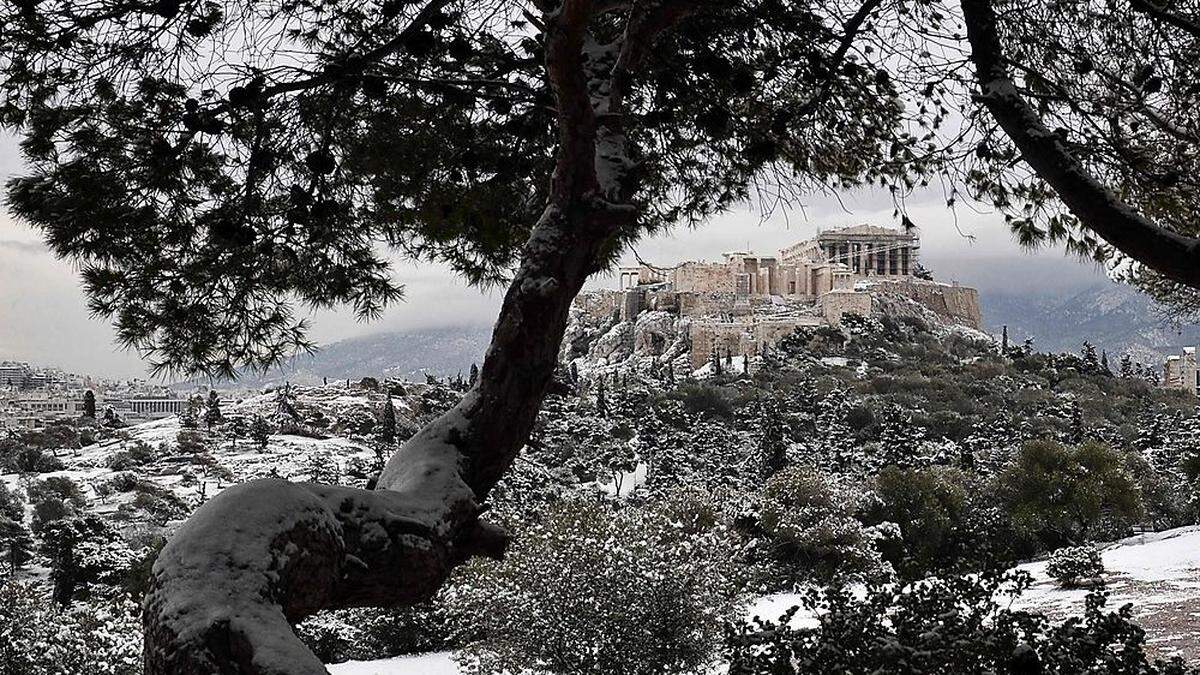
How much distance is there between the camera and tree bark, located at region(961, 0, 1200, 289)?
8.03 feet

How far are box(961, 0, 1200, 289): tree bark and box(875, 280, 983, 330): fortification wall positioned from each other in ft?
266

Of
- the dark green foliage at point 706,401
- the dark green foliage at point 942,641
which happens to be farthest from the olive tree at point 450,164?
the dark green foliage at point 706,401

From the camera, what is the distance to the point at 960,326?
79.6 metres

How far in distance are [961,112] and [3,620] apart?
13.5 metres

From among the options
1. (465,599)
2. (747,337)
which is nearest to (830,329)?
(747,337)

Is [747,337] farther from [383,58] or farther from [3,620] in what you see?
[383,58]

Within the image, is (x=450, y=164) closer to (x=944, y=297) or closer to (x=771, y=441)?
(x=771, y=441)

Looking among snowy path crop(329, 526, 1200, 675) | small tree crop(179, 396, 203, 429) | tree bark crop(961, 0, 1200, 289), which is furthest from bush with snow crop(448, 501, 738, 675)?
small tree crop(179, 396, 203, 429)

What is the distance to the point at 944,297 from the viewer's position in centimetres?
8369

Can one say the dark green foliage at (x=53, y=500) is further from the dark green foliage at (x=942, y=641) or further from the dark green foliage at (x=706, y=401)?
the dark green foliage at (x=706, y=401)

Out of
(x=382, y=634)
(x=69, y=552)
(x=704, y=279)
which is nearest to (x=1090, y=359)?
(x=704, y=279)

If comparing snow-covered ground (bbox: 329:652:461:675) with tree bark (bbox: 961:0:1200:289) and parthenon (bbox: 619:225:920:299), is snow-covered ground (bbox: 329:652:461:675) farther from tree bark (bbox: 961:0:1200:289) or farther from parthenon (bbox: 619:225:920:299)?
parthenon (bbox: 619:225:920:299)

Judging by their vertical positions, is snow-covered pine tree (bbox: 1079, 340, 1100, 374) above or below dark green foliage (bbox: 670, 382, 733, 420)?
above

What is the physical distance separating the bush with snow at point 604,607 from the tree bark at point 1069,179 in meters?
8.93
